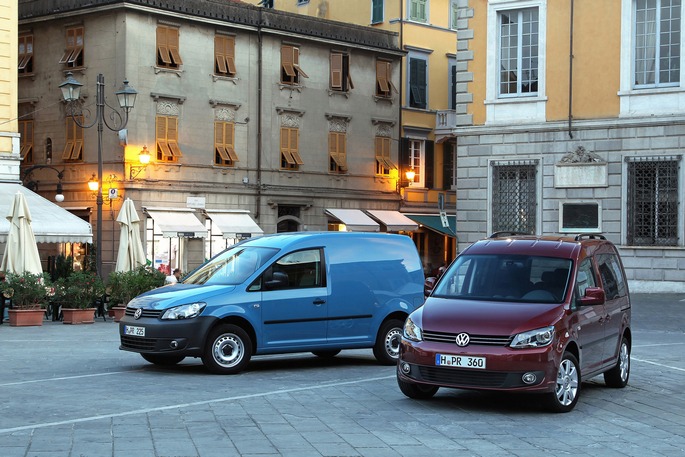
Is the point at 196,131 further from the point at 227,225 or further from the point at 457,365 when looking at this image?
the point at 457,365

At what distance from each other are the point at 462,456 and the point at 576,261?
4189mm

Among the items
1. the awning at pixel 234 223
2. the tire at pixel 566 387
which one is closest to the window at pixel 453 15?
the awning at pixel 234 223

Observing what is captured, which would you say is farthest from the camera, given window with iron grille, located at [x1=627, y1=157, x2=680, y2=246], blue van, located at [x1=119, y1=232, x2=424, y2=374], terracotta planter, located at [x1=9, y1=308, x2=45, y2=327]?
window with iron grille, located at [x1=627, y1=157, x2=680, y2=246]

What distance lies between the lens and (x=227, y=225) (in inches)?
1820

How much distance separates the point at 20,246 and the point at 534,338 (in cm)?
1755

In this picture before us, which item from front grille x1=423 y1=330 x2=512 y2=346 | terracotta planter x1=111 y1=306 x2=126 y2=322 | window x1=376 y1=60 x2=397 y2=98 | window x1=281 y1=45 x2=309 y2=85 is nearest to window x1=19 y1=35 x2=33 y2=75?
window x1=281 y1=45 x2=309 y2=85

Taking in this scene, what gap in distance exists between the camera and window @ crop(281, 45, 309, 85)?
162 feet

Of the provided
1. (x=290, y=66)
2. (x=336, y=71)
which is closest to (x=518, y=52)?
(x=290, y=66)

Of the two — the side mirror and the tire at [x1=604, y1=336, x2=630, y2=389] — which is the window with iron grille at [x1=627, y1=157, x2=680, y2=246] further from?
the side mirror

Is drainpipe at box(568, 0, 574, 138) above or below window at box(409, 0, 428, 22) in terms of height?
below

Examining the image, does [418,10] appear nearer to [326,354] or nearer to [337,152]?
[337,152]

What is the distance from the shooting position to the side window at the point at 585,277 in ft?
42.9

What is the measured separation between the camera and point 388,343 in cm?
1705

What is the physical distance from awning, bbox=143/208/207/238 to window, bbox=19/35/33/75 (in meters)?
8.19
